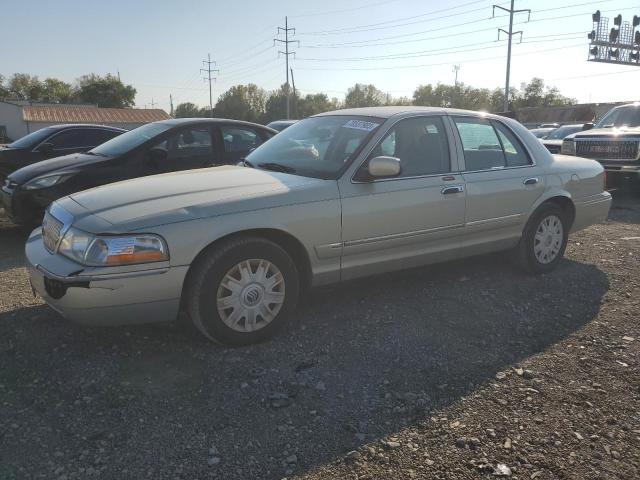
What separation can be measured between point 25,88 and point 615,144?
118148 millimetres

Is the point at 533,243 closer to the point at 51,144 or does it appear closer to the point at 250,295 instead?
the point at 250,295

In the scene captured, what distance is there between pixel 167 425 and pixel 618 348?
303cm

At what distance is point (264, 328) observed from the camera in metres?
3.66

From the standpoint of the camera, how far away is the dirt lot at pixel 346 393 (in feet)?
8.20

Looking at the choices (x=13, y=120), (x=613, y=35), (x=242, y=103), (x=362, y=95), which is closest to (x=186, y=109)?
(x=242, y=103)

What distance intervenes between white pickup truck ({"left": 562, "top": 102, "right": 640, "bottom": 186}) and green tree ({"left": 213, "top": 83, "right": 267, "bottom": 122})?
89.5m

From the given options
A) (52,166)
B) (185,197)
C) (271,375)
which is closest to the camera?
(271,375)

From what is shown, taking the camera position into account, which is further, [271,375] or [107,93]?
[107,93]

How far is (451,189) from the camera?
14.4 feet

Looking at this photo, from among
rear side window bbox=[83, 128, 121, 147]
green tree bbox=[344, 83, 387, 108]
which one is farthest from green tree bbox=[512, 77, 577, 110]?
rear side window bbox=[83, 128, 121, 147]

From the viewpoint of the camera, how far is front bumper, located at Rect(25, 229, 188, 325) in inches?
124

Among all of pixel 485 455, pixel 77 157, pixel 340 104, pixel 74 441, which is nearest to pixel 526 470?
pixel 485 455

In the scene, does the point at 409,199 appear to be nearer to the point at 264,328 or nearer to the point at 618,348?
the point at 264,328

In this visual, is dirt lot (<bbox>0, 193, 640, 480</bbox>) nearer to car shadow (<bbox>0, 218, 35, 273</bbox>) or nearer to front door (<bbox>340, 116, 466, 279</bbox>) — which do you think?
front door (<bbox>340, 116, 466, 279</bbox>)
